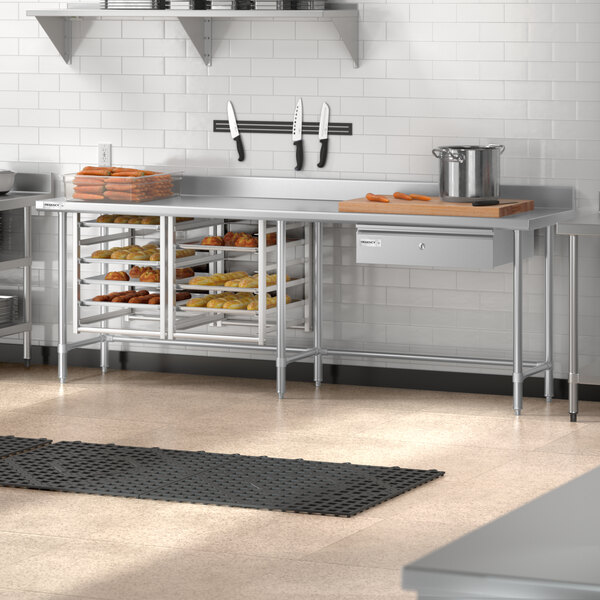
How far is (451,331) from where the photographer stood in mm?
6434

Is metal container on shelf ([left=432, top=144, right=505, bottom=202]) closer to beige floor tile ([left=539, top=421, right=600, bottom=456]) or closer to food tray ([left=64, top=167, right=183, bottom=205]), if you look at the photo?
beige floor tile ([left=539, top=421, right=600, bottom=456])

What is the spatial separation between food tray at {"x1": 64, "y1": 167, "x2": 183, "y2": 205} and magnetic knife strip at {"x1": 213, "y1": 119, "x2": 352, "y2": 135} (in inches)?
16.2

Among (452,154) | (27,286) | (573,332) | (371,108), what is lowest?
(573,332)

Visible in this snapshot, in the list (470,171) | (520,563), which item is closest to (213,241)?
(470,171)

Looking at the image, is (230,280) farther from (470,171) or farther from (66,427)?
(470,171)

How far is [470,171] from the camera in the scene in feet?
19.1

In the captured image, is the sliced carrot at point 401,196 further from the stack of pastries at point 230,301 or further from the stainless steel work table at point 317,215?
the stack of pastries at point 230,301

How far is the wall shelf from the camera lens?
6.26 m

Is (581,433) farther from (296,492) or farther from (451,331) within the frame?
(296,492)

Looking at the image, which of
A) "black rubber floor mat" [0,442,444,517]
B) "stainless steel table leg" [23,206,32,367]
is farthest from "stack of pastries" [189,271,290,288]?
"black rubber floor mat" [0,442,444,517]

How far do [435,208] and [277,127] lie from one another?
1260 millimetres

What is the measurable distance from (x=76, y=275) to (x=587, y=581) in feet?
17.7

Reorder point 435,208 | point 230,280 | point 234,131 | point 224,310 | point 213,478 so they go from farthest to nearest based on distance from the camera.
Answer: point 234,131
point 230,280
point 224,310
point 435,208
point 213,478

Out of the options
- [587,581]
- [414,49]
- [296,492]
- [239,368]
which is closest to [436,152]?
[414,49]
